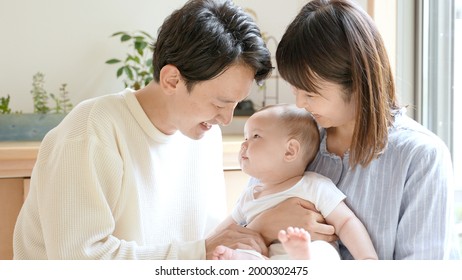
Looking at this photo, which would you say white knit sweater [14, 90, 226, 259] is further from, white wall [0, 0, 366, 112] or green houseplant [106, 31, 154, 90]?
white wall [0, 0, 366, 112]

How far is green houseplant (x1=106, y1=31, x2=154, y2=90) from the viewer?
9.73ft

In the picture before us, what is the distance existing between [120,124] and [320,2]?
1.77ft

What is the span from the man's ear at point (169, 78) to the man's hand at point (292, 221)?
0.36m

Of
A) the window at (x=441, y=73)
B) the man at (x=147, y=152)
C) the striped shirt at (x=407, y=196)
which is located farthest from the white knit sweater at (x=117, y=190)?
the window at (x=441, y=73)

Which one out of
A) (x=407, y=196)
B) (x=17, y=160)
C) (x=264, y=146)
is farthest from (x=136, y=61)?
(x=407, y=196)

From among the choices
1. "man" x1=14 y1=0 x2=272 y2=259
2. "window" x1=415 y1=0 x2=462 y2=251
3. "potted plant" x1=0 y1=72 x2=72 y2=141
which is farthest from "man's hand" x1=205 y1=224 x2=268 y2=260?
"potted plant" x1=0 y1=72 x2=72 y2=141

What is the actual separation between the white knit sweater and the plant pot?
3.47ft

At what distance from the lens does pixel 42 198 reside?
1.59 m

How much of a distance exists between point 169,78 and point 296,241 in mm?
548

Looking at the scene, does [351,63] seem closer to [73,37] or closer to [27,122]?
[27,122]

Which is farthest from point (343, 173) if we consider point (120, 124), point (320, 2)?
point (120, 124)

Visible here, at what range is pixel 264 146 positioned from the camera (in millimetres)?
1660

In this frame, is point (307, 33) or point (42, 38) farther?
point (42, 38)
